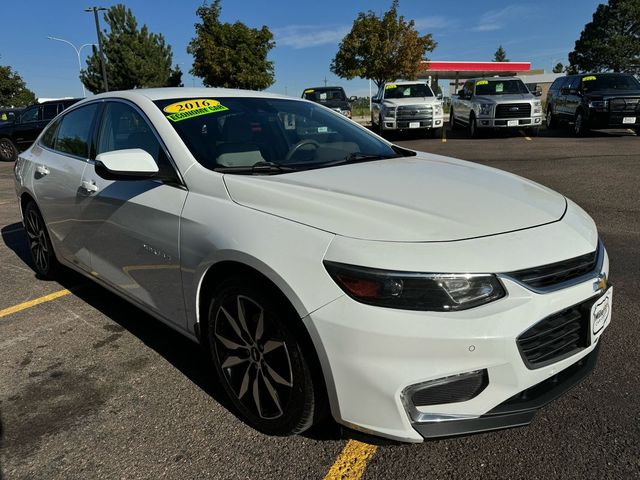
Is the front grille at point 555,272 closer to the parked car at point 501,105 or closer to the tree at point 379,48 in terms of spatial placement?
the parked car at point 501,105

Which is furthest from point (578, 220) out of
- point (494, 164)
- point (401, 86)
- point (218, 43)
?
point (218, 43)

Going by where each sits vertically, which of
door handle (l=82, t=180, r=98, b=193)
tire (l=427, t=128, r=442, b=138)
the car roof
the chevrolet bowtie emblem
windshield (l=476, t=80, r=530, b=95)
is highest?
windshield (l=476, t=80, r=530, b=95)

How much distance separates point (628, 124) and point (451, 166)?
13.3 metres

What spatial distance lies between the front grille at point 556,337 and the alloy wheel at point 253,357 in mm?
937

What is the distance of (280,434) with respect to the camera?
231 cm

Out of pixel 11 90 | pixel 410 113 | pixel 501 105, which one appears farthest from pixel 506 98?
pixel 11 90

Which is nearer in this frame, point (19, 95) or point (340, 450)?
point (340, 450)

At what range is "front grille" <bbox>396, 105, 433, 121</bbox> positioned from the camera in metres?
16.4

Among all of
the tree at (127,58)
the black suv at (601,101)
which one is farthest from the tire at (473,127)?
the tree at (127,58)

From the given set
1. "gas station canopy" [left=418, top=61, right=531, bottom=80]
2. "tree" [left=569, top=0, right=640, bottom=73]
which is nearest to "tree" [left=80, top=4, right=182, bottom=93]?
"gas station canopy" [left=418, top=61, right=531, bottom=80]

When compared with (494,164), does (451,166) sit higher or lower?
higher

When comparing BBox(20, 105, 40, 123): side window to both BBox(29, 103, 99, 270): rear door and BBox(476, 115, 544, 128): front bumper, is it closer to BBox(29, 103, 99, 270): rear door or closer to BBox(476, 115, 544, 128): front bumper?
BBox(29, 103, 99, 270): rear door

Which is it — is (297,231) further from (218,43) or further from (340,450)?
(218,43)

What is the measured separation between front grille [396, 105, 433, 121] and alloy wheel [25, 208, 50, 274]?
13.4 m
